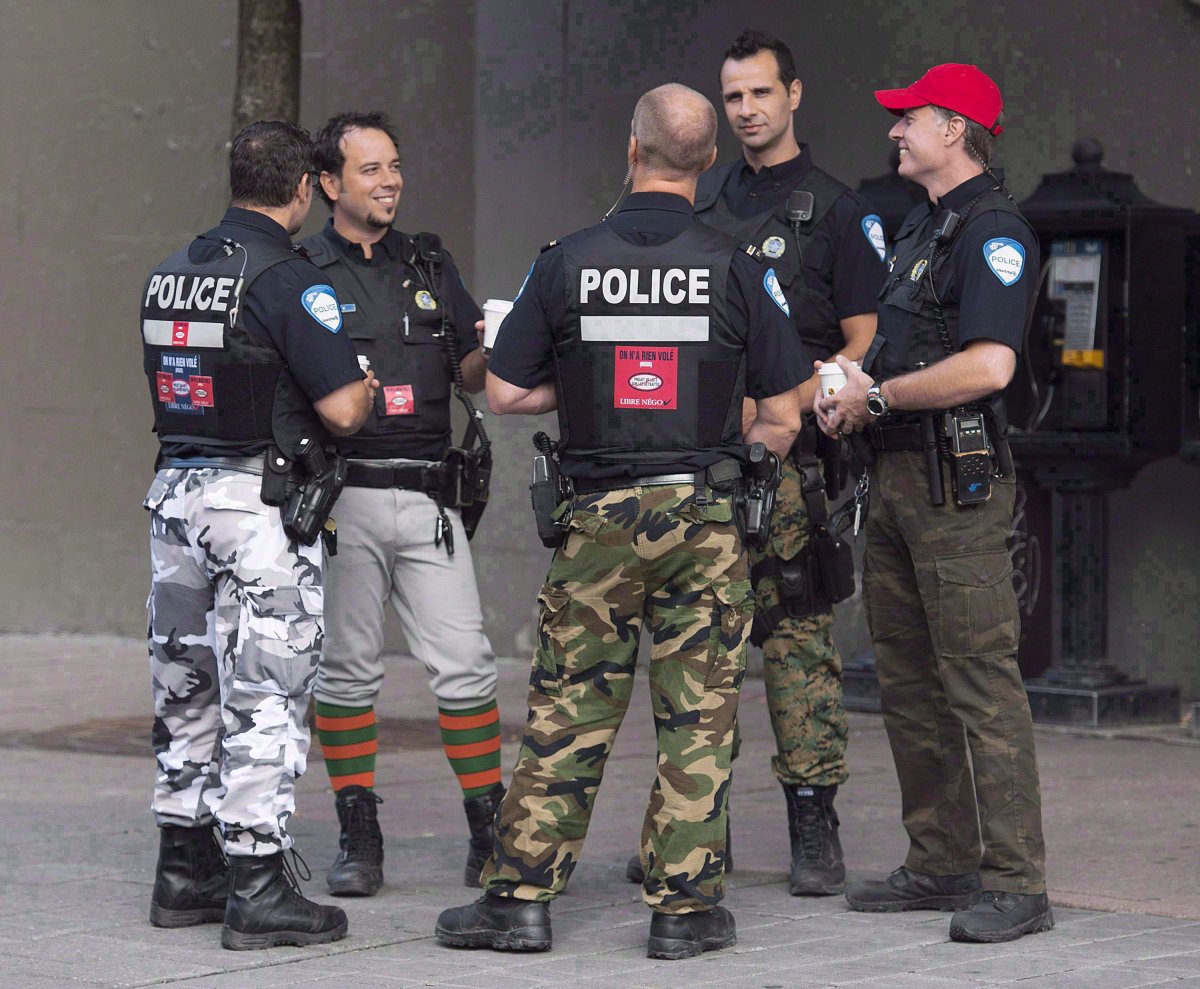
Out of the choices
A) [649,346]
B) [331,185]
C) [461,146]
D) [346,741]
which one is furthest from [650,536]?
[461,146]

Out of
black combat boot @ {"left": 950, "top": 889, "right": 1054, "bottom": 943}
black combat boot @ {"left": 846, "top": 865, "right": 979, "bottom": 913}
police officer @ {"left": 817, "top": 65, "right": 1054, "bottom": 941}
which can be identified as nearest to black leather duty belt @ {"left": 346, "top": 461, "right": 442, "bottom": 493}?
police officer @ {"left": 817, "top": 65, "right": 1054, "bottom": 941}

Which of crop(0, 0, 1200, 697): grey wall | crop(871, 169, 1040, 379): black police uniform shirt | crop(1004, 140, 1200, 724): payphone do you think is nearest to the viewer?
crop(871, 169, 1040, 379): black police uniform shirt

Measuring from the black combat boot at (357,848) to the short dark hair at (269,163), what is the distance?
1.77 m

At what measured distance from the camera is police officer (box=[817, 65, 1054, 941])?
5.22m

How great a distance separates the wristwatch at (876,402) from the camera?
17.4 feet

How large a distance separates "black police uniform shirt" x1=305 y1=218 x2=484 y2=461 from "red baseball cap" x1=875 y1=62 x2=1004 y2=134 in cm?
152

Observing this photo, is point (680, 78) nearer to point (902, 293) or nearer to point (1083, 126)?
point (1083, 126)

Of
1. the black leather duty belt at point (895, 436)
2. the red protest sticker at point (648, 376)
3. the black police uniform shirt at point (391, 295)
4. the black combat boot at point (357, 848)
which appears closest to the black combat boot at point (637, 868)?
the black combat boot at point (357, 848)

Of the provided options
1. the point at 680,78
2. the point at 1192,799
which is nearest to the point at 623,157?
the point at 680,78

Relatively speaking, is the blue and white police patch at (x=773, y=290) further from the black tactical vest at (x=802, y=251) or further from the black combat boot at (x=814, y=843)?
the black combat boot at (x=814, y=843)

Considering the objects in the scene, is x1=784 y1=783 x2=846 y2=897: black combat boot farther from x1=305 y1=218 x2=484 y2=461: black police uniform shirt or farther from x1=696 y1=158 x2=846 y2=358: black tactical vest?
x1=305 y1=218 x2=484 y2=461: black police uniform shirt

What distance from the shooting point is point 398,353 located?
6.06m

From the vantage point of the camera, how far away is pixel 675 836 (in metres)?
5.07

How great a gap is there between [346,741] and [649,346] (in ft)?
5.61
